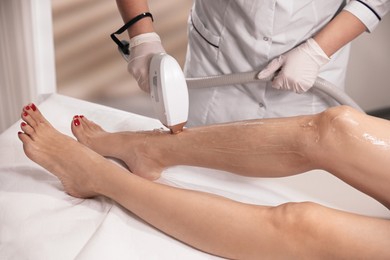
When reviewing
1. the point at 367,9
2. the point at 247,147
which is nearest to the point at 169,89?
the point at 247,147

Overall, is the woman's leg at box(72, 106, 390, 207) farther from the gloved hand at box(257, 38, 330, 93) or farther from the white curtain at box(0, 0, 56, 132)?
the white curtain at box(0, 0, 56, 132)

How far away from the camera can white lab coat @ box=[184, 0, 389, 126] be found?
1.54 m

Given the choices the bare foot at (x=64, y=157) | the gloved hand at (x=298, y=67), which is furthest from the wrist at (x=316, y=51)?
the bare foot at (x=64, y=157)

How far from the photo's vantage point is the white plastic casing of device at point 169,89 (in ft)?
4.33

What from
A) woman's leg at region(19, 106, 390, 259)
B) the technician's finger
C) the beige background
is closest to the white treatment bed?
woman's leg at region(19, 106, 390, 259)

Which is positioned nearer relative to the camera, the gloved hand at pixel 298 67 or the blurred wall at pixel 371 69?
the gloved hand at pixel 298 67

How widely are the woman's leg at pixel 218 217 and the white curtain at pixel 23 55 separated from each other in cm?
51

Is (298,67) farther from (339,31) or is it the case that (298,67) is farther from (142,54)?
(142,54)

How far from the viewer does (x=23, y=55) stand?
6.23 feet

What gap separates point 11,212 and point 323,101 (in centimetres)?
101

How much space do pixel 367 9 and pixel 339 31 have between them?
99 mm

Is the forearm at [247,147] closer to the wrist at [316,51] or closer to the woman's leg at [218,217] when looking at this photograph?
the woman's leg at [218,217]

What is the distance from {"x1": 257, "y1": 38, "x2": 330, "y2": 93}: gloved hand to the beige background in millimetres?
1181

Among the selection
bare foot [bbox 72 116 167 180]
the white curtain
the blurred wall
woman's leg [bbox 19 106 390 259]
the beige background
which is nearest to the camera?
woman's leg [bbox 19 106 390 259]
